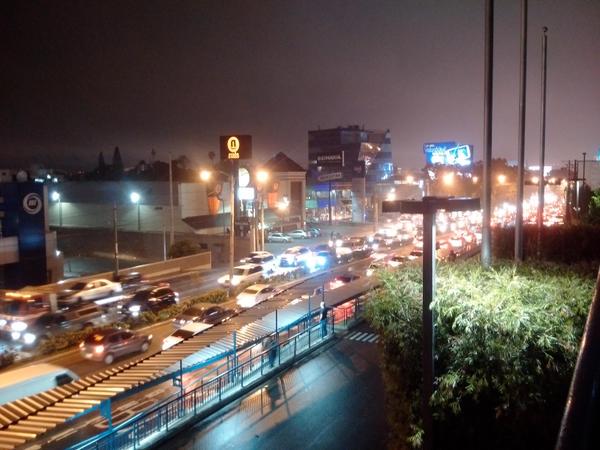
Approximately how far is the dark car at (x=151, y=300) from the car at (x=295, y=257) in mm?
12170

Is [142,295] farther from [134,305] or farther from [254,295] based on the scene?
[254,295]

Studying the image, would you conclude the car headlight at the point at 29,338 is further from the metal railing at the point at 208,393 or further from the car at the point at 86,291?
the metal railing at the point at 208,393

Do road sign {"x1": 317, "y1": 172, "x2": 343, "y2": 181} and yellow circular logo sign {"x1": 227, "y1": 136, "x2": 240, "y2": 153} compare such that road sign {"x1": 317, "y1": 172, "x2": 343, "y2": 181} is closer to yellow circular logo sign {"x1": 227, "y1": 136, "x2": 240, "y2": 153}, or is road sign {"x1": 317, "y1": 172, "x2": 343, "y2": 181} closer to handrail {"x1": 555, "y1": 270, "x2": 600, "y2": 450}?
yellow circular logo sign {"x1": 227, "y1": 136, "x2": 240, "y2": 153}

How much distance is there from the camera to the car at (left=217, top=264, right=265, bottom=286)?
3416cm

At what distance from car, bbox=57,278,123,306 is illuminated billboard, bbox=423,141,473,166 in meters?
28.5

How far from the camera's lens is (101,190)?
68688mm

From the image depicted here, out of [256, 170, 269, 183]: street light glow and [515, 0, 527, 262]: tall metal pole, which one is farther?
[256, 170, 269, 183]: street light glow

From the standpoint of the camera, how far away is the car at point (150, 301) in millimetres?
26578

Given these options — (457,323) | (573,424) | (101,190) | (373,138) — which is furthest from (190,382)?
(373,138)

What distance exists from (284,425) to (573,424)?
965cm

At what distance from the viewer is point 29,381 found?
1391cm

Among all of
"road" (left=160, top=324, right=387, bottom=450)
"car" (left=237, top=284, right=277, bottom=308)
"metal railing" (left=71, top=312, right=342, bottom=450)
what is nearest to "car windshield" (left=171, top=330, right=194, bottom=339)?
"metal railing" (left=71, top=312, right=342, bottom=450)

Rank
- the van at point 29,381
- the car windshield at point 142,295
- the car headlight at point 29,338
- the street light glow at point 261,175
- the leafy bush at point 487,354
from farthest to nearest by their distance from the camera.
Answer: the street light glow at point 261,175, the car windshield at point 142,295, the car headlight at point 29,338, the van at point 29,381, the leafy bush at point 487,354

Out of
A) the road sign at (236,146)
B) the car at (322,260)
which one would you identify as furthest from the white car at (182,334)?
the road sign at (236,146)
